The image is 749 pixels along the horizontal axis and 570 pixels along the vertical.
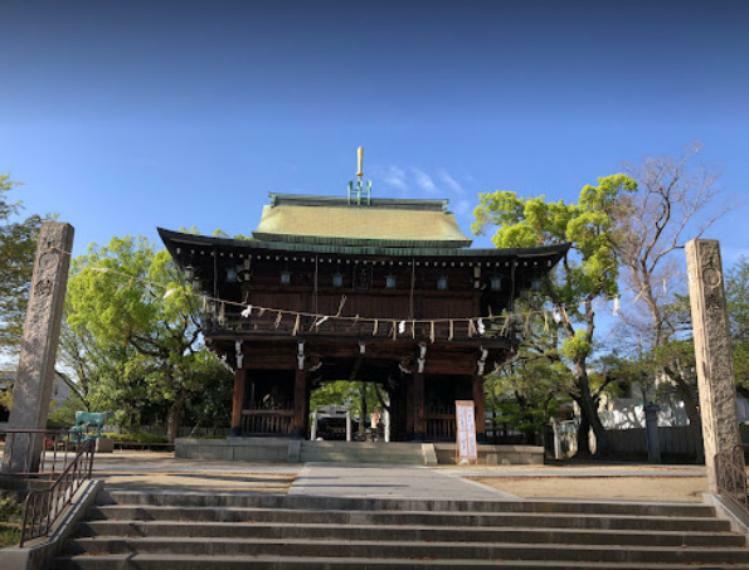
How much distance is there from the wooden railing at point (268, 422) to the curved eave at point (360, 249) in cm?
603

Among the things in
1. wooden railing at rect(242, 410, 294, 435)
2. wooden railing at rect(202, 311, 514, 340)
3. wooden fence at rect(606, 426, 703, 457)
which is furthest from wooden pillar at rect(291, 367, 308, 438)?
wooden fence at rect(606, 426, 703, 457)

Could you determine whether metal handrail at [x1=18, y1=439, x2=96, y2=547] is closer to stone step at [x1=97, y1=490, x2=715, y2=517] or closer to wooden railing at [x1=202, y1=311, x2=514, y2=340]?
stone step at [x1=97, y1=490, x2=715, y2=517]

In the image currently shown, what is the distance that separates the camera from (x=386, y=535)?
777 centimetres

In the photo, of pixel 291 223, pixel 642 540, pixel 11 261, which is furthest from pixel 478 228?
pixel 642 540

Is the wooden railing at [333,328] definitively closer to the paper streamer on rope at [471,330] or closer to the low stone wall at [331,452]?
the paper streamer on rope at [471,330]

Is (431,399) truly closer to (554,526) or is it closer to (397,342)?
(397,342)

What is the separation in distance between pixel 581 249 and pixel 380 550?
23.4 m

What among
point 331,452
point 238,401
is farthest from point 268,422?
point 331,452

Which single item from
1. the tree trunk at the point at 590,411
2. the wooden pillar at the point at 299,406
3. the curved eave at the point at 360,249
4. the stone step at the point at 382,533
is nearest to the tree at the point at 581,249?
the tree trunk at the point at 590,411

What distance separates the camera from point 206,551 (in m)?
7.29

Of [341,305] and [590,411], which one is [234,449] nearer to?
[341,305]

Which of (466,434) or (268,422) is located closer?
(466,434)

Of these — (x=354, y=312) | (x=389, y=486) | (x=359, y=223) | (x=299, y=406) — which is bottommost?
(x=389, y=486)

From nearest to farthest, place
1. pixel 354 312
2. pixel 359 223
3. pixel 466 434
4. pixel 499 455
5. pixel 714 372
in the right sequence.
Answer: pixel 714 372 → pixel 466 434 → pixel 499 455 → pixel 354 312 → pixel 359 223
